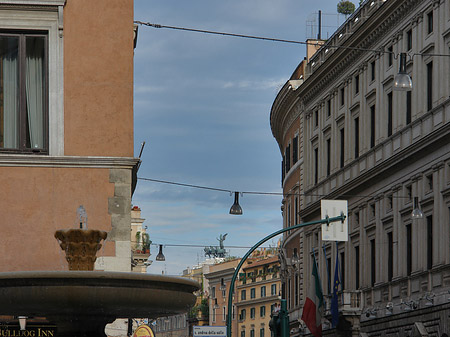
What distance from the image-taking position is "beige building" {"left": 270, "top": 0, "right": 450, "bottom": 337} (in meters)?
37.2

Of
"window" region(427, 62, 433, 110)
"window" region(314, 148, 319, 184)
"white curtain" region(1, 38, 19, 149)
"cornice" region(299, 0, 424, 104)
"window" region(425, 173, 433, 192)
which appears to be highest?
"cornice" region(299, 0, 424, 104)

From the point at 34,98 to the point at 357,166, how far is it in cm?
3021

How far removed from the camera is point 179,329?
182m

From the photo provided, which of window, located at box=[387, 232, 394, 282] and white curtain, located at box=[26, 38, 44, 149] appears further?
window, located at box=[387, 232, 394, 282]

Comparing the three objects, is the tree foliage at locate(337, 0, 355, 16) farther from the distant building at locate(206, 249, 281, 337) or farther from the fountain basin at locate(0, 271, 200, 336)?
the distant building at locate(206, 249, 281, 337)

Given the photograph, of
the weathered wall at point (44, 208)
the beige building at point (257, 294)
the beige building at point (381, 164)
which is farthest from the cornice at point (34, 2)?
the beige building at point (257, 294)

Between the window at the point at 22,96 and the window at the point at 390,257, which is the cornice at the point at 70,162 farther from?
the window at the point at 390,257

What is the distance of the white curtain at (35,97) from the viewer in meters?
A: 17.6

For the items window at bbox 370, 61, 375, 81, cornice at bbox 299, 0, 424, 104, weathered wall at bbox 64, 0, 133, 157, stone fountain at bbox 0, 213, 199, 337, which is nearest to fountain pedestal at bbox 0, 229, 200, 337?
stone fountain at bbox 0, 213, 199, 337

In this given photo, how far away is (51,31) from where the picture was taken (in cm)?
1777

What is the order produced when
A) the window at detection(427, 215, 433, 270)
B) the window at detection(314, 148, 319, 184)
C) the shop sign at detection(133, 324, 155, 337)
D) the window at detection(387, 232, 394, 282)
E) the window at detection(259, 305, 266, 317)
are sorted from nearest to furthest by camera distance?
the shop sign at detection(133, 324, 155, 337), the window at detection(427, 215, 433, 270), the window at detection(387, 232, 394, 282), the window at detection(314, 148, 319, 184), the window at detection(259, 305, 266, 317)

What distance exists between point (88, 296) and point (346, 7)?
1831 inches

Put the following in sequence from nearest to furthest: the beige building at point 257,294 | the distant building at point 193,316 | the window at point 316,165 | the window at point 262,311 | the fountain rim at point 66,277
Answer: the fountain rim at point 66,277 < the window at point 316,165 < the beige building at point 257,294 < the window at point 262,311 < the distant building at point 193,316

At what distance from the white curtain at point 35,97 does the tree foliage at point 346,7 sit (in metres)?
40.1
